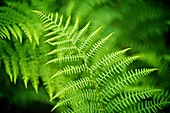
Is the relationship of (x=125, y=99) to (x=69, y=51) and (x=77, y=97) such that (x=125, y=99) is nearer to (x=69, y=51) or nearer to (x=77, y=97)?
(x=77, y=97)

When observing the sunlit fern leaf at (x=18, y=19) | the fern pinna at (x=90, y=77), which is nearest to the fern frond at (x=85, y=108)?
the fern pinna at (x=90, y=77)

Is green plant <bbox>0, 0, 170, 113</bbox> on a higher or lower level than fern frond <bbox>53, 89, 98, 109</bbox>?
higher

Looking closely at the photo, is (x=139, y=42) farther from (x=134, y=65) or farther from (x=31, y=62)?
(x=31, y=62)

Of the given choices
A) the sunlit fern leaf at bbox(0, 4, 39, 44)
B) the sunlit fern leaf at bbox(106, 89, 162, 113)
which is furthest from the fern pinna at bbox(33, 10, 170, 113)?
the sunlit fern leaf at bbox(0, 4, 39, 44)

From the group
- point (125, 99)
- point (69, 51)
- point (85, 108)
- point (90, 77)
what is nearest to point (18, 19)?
point (69, 51)

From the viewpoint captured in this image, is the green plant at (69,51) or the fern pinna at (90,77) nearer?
the fern pinna at (90,77)

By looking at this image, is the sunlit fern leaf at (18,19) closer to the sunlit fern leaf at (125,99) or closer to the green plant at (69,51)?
the green plant at (69,51)

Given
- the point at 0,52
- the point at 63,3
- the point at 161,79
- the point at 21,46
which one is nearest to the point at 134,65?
the point at 161,79

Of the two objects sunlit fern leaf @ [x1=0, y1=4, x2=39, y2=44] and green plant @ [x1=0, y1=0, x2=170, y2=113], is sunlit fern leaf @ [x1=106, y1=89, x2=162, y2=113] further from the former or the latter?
sunlit fern leaf @ [x1=0, y1=4, x2=39, y2=44]

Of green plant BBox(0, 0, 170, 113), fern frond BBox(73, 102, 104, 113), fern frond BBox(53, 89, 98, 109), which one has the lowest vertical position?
fern frond BBox(73, 102, 104, 113)

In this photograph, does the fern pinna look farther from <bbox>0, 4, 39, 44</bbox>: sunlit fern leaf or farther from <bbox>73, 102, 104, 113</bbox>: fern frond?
<bbox>0, 4, 39, 44</bbox>: sunlit fern leaf

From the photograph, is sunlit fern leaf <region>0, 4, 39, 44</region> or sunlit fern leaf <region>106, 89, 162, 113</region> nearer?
sunlit fern leaf <region>106, 89, 162, 113</region>
